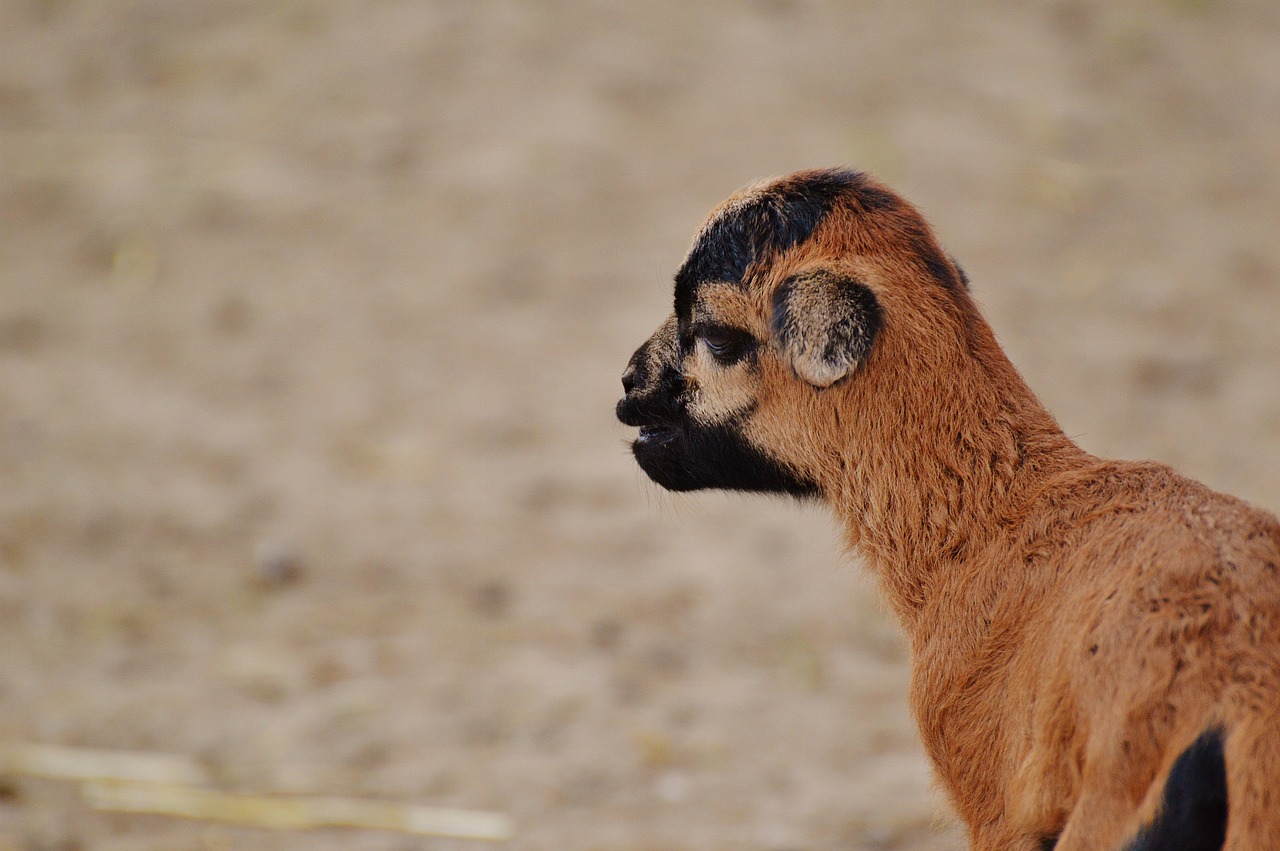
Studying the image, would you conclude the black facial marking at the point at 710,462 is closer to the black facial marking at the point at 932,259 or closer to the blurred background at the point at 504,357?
the blurred background at the point at 504,357

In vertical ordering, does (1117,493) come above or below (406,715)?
below

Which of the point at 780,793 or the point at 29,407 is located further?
the point at 29,407

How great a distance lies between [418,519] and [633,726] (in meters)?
2.37

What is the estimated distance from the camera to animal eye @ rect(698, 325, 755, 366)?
170 inches

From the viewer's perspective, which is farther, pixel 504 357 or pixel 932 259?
pixel 504 357

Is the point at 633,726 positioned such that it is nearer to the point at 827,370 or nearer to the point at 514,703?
the point at 514,703

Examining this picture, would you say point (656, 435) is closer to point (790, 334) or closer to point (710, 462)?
point (710, 462)

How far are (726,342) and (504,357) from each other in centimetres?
550

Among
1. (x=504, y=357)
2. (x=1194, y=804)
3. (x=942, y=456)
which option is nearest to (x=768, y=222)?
(x=942, y=456)

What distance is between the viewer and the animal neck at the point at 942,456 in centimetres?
404

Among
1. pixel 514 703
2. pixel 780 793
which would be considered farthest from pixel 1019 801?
pixel 514 703

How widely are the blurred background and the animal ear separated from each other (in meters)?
0.78

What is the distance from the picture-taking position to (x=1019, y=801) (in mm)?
3551

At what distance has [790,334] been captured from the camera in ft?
13.4
